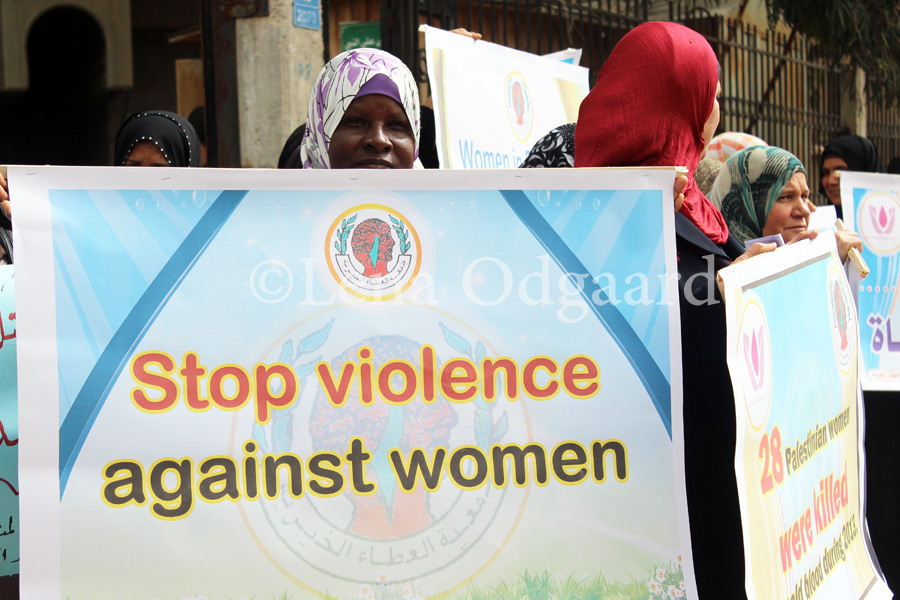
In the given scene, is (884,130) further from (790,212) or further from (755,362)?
(755,362)

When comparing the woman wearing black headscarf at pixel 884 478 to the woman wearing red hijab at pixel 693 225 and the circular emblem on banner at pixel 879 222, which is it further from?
the woman wearing red hijab at pixel 693 225

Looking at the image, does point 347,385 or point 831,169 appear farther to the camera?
point 831,169

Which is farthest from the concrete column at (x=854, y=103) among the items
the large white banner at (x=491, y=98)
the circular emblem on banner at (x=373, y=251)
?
the circular emblem on banner at (x=373, y=251)

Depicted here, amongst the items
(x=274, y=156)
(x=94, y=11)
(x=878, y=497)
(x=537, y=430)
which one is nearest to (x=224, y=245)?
(x=537, y=430)

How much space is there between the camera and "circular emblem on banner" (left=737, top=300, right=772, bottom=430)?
5.23 feet

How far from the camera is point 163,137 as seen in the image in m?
2.85

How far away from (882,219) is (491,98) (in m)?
1.46

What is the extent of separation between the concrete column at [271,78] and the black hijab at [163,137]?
3.99ft

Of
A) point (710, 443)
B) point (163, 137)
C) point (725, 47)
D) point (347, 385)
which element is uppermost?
point (725, 47)

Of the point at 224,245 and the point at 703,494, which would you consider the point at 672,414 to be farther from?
the point at 224,245

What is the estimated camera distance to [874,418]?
3137 millimetres

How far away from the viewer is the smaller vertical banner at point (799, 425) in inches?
62.4

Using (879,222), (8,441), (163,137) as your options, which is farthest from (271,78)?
(8,441)

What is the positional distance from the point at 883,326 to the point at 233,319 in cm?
240
